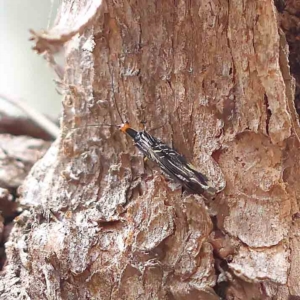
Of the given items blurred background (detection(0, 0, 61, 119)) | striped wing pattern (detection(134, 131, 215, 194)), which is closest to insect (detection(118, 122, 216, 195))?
striped wing pattern (detection(134, 131, 215, 194))

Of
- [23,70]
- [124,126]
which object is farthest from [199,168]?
[23,70]

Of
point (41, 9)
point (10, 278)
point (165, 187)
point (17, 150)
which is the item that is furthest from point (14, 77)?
point (165, 187)

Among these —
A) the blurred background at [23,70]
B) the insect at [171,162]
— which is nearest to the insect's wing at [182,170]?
the insect at [171,162]

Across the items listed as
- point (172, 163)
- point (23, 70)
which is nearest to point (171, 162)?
point (172, 163)

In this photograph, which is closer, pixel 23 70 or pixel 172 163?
pixel 172 163

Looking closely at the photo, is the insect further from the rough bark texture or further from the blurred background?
the blurred background

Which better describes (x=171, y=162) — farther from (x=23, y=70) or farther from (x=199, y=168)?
(x=23, y=70)

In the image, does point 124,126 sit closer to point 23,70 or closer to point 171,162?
point 171,162

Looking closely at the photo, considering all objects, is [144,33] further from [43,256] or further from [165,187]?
[43,256]

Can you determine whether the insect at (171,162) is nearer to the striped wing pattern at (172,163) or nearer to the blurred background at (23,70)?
the striped wing pattern at (172,163)
